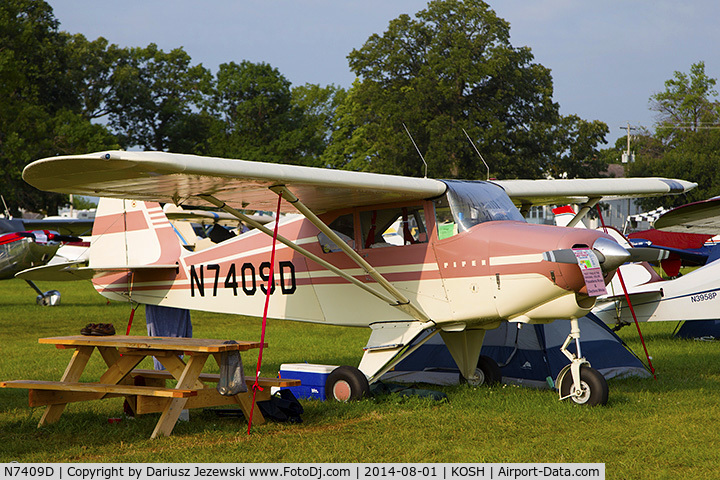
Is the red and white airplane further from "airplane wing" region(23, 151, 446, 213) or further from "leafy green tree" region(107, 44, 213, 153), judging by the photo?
"leafy green tree" region(107, 44, 213, 153)

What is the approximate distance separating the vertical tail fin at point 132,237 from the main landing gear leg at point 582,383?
5274mm

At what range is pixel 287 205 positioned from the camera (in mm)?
8797

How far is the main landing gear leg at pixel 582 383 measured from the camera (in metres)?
7.44

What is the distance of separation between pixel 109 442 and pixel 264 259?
3344 millimetres

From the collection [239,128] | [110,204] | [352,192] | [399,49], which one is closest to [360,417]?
[352,192]

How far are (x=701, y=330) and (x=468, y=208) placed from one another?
8.01 m

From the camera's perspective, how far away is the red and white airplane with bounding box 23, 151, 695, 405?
684cm

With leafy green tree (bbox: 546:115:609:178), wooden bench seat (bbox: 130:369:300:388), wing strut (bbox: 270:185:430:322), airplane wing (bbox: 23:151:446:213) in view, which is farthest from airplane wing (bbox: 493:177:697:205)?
leafy green tree (bbox: 546:115:609:178)

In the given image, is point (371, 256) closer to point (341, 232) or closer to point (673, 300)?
point (341, 232)

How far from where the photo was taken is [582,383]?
7.57m

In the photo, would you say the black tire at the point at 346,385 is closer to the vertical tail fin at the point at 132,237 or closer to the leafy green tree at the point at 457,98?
the vertical tail fin at the point at 132,237

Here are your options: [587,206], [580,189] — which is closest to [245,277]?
[580,189]

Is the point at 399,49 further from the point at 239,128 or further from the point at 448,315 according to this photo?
the point at 448,315

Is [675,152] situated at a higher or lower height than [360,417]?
higher
